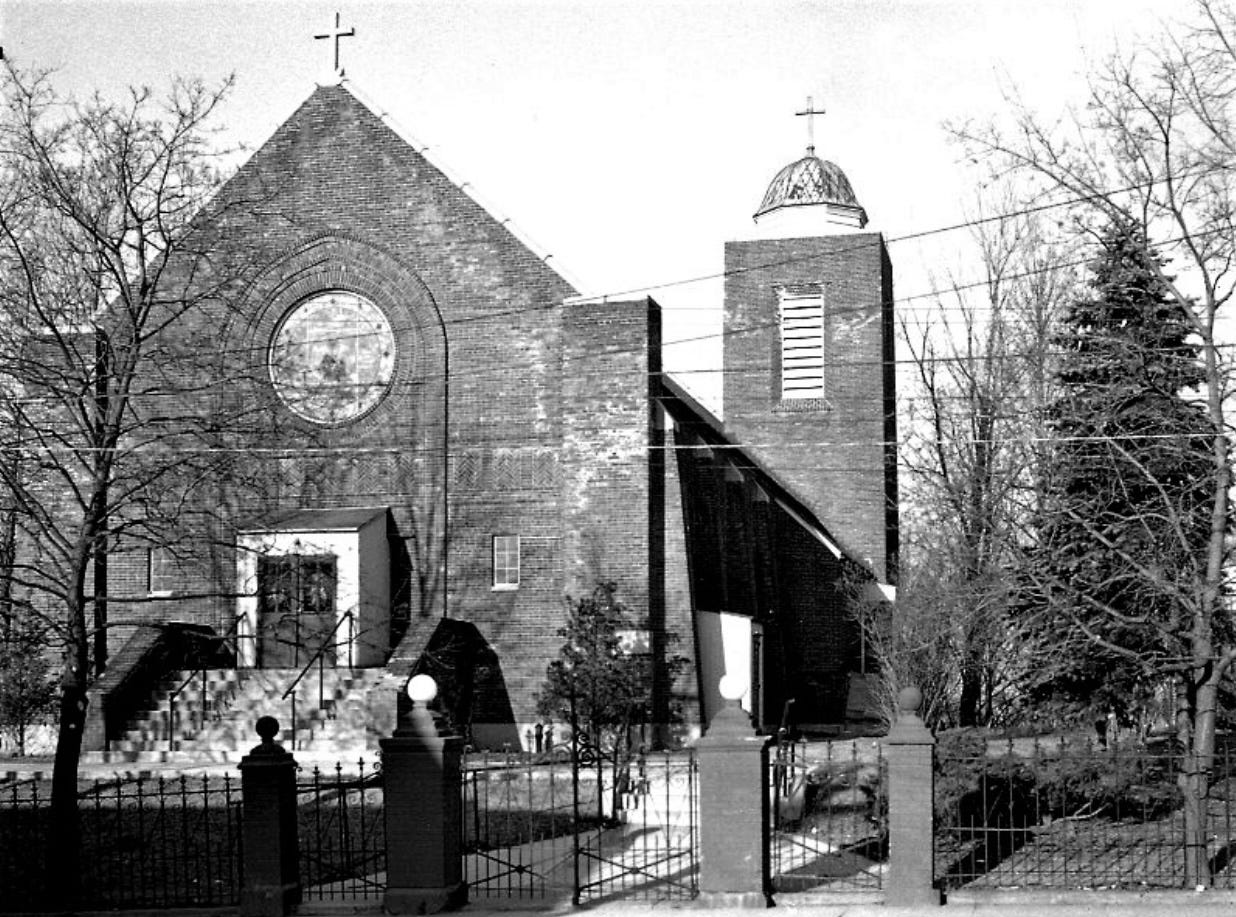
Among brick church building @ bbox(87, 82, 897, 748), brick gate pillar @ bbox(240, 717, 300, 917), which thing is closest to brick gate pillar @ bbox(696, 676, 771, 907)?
brick gate pillar @ bbox(240, 717, 300, 917)

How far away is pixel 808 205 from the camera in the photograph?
39.5 m

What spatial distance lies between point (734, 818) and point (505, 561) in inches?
580

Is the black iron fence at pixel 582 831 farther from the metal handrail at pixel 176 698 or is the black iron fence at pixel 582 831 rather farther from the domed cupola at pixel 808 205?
the domed cupola at pixel 808 205

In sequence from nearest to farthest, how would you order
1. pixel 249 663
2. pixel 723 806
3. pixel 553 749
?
1. pixel 723 806
2. pixel 553 749
3. pixel 249 663

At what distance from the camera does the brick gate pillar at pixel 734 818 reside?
45.6ft

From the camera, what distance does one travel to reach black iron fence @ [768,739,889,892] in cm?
1541

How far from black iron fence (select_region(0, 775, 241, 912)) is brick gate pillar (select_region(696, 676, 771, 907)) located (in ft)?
14.5

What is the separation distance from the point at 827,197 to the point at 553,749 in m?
19.0

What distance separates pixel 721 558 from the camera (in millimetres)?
31875

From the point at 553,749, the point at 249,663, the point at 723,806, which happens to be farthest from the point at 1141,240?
the point at 249,663

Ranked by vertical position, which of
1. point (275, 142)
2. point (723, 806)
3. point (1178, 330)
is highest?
point (275, 142)

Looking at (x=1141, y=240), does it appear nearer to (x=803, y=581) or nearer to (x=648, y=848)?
(x=648, y=848)

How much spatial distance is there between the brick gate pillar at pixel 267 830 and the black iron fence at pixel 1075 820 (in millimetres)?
6005

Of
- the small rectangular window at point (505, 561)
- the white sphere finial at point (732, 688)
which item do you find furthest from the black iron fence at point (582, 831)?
the small rectangular window at point (505, 561)
